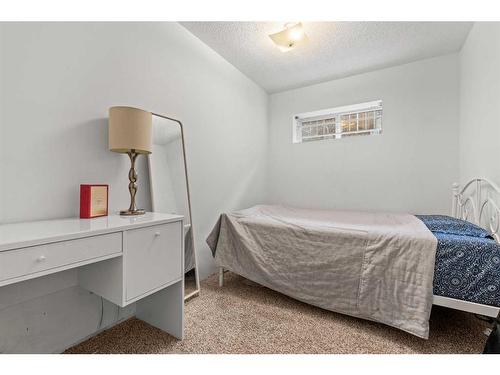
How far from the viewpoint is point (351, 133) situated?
2877mm

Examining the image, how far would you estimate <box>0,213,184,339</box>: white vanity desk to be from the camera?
2.68 feet

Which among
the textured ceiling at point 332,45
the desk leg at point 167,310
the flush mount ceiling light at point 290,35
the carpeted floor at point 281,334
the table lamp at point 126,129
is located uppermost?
the textured ceiling at point 332,45

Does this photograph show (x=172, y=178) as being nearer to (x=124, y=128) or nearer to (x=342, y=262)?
(x=124, y=128)

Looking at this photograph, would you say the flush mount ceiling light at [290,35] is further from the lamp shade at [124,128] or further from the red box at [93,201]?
the red box at [93,201]

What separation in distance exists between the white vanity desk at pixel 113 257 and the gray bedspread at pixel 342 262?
0.72 meters

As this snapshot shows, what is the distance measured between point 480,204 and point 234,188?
7.24ft

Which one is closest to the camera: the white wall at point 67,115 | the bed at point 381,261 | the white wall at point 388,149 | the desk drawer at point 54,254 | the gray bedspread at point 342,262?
the desk drawer at point 54,254

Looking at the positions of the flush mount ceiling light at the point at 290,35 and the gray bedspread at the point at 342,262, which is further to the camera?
the flush mount ceiling light at the point at 290,35

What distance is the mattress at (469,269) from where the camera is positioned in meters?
1.19

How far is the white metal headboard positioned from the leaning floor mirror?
2.12 m

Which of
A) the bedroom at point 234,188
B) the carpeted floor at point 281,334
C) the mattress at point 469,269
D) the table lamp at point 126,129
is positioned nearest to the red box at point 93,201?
the bedroom at point 234,188

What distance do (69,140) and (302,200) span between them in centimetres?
259

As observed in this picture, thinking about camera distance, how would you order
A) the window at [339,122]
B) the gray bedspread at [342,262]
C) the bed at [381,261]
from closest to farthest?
the bed at [381,261] < the gray bedspread at [342,262] < the window at [339,122]

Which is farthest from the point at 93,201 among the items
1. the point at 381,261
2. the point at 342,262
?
the point at 381,261
